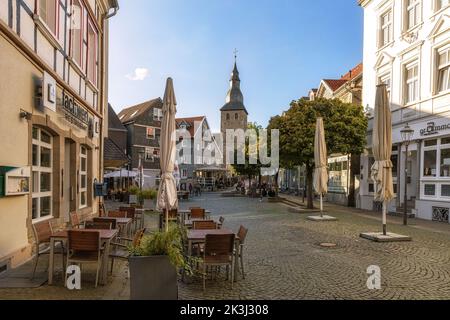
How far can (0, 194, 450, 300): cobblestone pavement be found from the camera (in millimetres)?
6023

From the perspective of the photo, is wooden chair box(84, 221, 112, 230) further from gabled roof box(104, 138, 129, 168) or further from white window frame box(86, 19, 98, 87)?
gabled roof box(104, 138, 129, 168)

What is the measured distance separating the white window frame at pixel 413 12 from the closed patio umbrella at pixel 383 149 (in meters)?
8.49

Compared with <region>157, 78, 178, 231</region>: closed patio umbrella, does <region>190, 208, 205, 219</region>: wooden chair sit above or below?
below

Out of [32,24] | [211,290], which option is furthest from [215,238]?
[32,24]

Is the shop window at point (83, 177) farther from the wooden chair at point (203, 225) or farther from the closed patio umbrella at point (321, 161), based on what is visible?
the closed patio umbrella at point (321, 161)

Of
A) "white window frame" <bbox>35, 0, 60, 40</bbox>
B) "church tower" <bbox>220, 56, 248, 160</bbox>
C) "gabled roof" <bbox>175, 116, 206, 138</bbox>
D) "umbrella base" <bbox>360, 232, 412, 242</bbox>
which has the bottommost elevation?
"umbrella base" <bbox>360, 232, 412, 242</bbox>

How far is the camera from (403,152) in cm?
1872

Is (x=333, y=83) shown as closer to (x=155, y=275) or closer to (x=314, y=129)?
(x=314, y=129)

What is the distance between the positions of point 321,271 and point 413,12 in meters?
15.6

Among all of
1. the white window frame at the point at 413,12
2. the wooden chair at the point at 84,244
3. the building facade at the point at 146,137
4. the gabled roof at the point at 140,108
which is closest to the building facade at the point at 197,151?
the building facade at the point at 146,137

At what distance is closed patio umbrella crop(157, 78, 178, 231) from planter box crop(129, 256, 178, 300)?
212 centimetres

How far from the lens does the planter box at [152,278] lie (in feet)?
16.9

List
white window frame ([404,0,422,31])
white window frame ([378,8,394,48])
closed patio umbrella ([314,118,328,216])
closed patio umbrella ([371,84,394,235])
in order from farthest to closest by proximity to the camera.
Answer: white window frame ([378,8,394,48]), white window frame ([404,0,422,31]), closed patio umbrella ([314,118,328,216]), closed patio umbrella ([371,84,394,235])

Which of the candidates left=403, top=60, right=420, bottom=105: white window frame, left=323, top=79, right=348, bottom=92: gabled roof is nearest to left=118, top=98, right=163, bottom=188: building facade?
left=323, top=79, right=348, bottom=92: gabled roof
